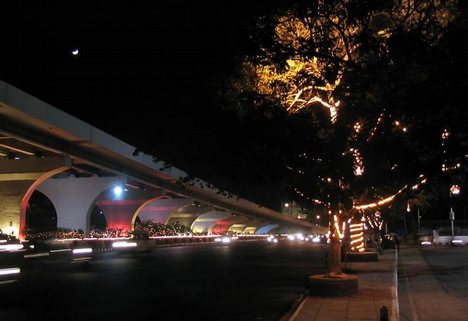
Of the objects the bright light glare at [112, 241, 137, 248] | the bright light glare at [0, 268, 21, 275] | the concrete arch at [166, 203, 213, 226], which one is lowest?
the bright light glare at [112, 241, 137, 248]

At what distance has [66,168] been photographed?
158ft

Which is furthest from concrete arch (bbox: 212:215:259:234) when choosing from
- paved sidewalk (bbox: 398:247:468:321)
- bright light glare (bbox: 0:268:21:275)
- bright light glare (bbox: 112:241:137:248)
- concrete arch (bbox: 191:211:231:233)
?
bright light glare (bbox: 0:268:21:275)

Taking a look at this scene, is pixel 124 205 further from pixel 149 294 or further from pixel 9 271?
pixel 9 271

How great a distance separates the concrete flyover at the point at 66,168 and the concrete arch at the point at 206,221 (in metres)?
36.2

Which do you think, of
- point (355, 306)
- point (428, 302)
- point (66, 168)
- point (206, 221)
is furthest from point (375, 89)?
point (206, 221)

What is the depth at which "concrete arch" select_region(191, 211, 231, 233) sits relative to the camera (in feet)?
398

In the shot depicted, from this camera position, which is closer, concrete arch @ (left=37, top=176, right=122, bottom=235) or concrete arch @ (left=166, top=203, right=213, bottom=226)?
concrete arch @ (left=37, top=176, right=122, bottom=235)

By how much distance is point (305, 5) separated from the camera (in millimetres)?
8219

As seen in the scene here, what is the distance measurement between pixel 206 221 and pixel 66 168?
256ft

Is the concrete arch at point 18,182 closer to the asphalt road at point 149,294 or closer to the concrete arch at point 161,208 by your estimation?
the asphalt road at point 149,294

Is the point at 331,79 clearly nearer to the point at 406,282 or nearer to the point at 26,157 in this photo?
the point at 406,282

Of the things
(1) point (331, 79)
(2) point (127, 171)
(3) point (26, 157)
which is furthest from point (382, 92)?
(2) point (127, 171)

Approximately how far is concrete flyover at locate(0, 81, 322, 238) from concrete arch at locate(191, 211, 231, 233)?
36.2 meters

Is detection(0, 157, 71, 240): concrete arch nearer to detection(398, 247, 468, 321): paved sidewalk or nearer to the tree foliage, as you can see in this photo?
detection(398, 247, 468, 321): paved sidewalk
